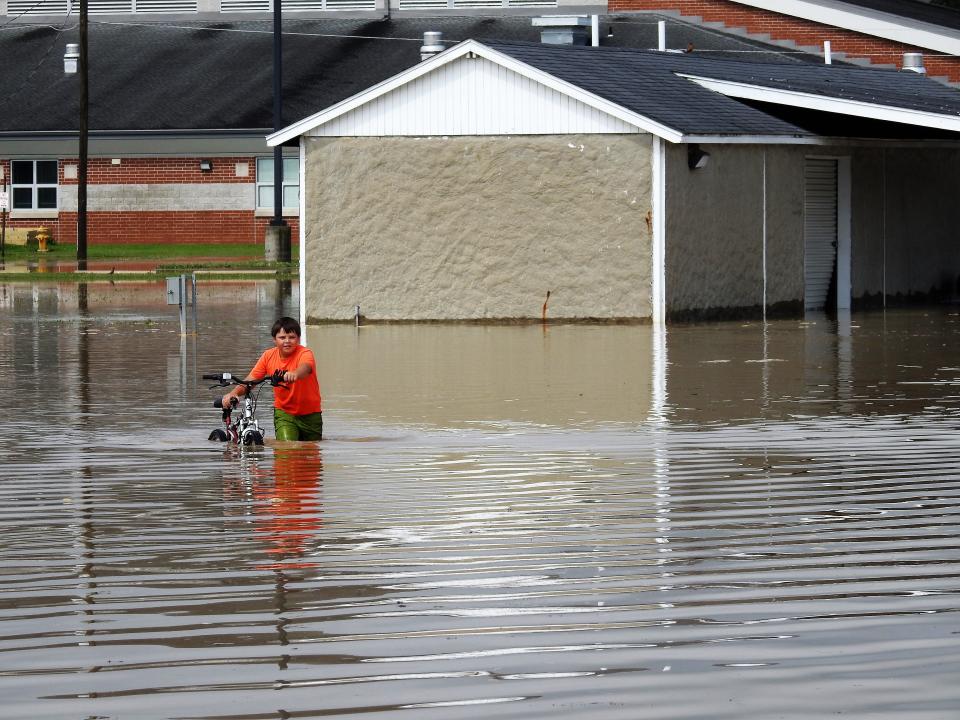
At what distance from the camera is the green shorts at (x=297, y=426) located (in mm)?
14039

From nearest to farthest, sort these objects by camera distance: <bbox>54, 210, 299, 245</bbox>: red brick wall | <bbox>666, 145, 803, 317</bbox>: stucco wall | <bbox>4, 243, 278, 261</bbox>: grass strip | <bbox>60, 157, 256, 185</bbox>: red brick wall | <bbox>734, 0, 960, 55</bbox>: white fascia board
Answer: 1. <bbox>666, 145, 803, 317</bbox>: stucco wall
2. <bbox>734, 0, 960, 55</bbox>: white fascia board
3. <bbox>4, 243, 278, 261</bbox>: grass strip
4. <bbox>60, 157, 256, 185</bbox>: red brick wall
5. <bbox>54, 210, 299, 245</bbox>: red brick wall

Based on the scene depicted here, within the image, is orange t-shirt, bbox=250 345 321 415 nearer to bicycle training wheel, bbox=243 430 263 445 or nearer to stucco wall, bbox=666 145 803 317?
bicycle training wheel, bbox=243 430 263 445

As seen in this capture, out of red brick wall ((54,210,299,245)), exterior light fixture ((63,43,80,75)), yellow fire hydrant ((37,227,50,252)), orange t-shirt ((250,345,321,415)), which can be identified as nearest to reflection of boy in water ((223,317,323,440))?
orange t-shirt ((250,345,321,415))

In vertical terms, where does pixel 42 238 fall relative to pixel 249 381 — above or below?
above

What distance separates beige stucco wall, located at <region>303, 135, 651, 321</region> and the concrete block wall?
24.1 meters

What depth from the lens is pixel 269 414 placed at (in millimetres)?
16578

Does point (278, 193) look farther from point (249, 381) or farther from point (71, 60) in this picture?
point (249, 381)

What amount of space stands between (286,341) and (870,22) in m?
36.8

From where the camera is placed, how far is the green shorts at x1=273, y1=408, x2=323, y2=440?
46.1 feet

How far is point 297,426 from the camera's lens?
14.1 metres

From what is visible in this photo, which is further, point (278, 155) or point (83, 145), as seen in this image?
point (83, 145)

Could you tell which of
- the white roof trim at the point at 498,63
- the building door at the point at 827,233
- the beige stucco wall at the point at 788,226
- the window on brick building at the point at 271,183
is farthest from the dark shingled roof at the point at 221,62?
the white roof trim at the point at 498,63

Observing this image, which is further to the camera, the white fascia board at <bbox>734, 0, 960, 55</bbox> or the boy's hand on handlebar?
the white fascia board at <bbox>734, 0, 960, 55</bbox>

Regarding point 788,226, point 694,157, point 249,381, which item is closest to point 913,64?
point 788,226
